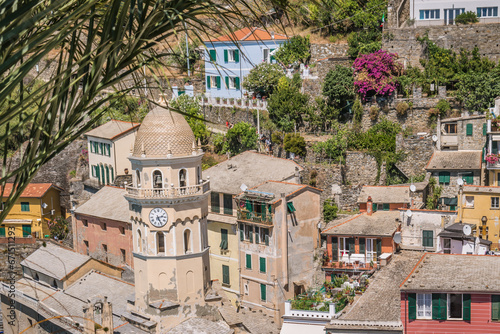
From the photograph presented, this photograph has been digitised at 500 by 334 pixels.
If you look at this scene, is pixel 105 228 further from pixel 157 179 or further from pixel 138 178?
→ pixel 157 179

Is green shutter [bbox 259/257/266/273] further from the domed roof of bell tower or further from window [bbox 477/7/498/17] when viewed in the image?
window [bbox 477/7/498/17]

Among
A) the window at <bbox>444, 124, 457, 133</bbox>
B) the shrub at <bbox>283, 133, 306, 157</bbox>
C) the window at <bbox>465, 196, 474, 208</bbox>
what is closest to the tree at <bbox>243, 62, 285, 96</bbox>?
the shrub at <bbox>283, 133, 306, 157</bbox>

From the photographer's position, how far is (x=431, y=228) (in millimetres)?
37938

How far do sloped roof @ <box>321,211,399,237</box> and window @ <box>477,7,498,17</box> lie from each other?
55.2 ft

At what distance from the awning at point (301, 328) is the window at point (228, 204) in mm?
11310

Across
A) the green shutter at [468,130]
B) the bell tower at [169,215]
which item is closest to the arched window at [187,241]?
the bell tower at [169,215]

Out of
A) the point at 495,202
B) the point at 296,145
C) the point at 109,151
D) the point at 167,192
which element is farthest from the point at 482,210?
the point at 109,151

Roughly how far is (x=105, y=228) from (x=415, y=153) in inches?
760

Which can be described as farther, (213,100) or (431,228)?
(213,100)

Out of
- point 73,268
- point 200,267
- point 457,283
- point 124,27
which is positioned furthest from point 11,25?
point 73,268

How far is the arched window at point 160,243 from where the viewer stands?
3791cm

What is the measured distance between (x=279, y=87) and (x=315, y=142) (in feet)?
17.7

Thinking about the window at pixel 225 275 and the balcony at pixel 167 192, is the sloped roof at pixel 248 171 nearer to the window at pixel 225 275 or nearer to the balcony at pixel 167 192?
the window at pixel 225 275

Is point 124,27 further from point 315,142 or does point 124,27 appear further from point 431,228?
point 315,142
